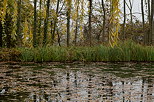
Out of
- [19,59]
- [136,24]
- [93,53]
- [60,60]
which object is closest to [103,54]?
[93,53]

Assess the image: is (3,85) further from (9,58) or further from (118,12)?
(9,58)

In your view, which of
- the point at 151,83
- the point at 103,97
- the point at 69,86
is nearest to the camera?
the point at 103,97

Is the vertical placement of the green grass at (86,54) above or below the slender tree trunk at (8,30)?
below

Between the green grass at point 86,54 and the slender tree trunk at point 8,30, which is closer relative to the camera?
the green grass at point 86,54

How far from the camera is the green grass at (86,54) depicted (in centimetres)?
885

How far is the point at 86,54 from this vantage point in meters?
9.32

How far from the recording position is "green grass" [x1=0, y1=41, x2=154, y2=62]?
348 inches

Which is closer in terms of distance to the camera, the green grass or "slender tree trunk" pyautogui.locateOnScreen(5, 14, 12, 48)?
the green grass

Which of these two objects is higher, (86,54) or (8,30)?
(8,30)

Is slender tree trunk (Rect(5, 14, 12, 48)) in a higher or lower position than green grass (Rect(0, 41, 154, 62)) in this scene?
higher

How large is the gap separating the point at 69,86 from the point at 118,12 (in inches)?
64.1

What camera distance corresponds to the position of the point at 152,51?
9.15 metres

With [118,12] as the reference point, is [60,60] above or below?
below

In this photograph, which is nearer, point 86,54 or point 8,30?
point 86,54
